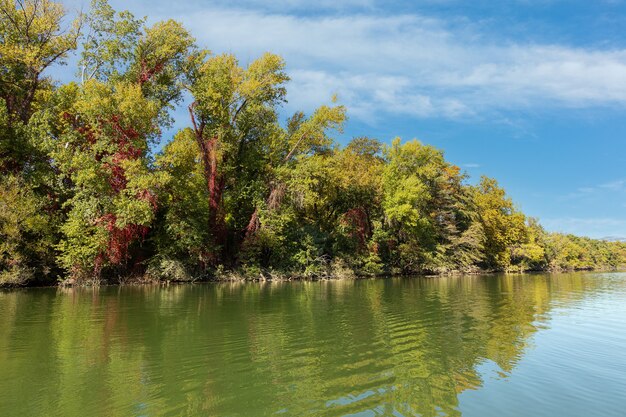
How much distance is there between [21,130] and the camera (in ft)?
85.9

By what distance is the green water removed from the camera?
18.6 feet

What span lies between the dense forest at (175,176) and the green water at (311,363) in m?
13.1

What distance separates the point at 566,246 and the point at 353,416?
89531 millimetres

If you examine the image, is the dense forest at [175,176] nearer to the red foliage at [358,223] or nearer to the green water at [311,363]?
the red foliage at [358,223]

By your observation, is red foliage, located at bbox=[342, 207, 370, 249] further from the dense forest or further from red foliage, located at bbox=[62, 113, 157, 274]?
red foliage, located at bbox=[62, 113, 157, 274]

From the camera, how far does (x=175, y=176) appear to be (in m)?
30.8

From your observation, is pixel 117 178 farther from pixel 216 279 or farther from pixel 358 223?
pixel 358 223

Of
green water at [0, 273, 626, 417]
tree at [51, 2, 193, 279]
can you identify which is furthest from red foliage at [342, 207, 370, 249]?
green water at [0, 273, 626, 417]

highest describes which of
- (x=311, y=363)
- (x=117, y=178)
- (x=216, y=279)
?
(x=117, y=178)

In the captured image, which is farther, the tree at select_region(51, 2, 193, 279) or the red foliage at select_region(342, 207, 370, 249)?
the red foliage at select_region(342, 207, 370, 249)

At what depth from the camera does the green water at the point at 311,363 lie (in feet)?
18.6

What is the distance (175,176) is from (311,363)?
85.0ft

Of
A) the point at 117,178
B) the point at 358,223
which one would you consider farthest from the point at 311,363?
the point at 358,223

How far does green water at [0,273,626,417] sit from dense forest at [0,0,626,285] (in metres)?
13.1
